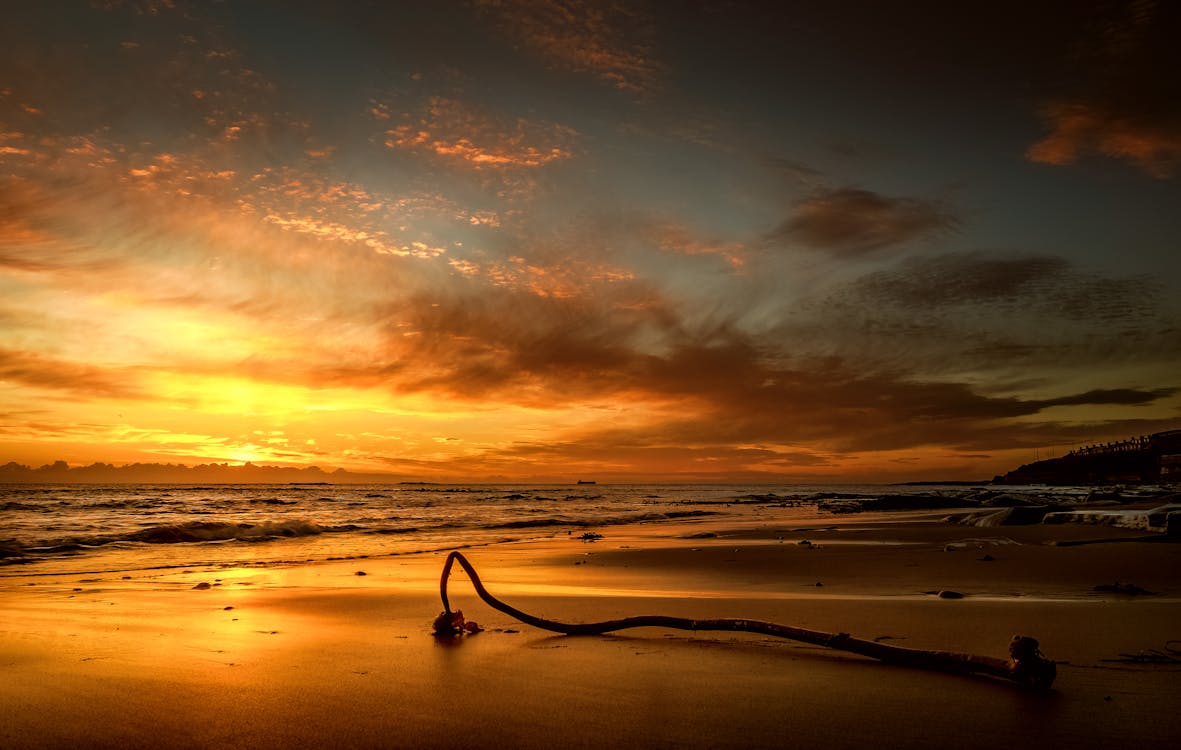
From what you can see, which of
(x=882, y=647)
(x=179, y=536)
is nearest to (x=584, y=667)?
(x=882, y=647)

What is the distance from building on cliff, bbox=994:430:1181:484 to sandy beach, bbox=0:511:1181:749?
65861mm

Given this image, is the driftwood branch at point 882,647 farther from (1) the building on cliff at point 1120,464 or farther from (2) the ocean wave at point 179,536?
(1) the building on cliff at point 1120,464

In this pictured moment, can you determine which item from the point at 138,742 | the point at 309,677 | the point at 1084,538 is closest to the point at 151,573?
the point at 309,677

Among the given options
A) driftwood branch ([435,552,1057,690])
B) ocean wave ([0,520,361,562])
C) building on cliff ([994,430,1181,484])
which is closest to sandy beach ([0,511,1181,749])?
driftwood branch ([435,552,1057,690])

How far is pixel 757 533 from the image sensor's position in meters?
21.0

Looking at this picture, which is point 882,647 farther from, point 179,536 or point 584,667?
point 179,536

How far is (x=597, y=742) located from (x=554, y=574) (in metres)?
8.50

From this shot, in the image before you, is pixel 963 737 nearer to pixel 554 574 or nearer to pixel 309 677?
pixel 309 677

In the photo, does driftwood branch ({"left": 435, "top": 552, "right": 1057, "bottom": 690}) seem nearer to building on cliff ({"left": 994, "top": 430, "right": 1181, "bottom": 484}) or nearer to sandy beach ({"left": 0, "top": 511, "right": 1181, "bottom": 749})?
sandy beach ({"left": 0, "top": 511, "right": 1181, "bottom": 749})

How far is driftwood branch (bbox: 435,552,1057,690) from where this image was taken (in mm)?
3924

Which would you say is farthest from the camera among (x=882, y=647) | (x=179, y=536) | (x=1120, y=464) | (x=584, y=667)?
(x=1120, y=464)

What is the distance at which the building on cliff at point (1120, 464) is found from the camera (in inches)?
2622

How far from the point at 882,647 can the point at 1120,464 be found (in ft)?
310

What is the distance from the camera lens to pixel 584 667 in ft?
15.8
